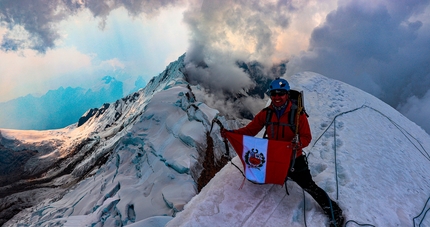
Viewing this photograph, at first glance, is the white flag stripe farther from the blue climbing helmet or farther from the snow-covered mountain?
the blue climbing helmet

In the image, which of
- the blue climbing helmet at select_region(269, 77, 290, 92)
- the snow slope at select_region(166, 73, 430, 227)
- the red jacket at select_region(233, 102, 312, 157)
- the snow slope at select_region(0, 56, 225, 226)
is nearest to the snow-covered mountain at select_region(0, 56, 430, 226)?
the snow slope at select_region(166, 73, 430, 227)

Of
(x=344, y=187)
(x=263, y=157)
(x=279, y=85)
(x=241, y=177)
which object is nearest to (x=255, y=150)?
(x=263, y=157)

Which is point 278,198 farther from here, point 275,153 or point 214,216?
point 214,216

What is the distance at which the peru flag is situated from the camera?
4.38m

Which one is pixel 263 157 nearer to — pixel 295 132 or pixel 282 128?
pixel 282 128

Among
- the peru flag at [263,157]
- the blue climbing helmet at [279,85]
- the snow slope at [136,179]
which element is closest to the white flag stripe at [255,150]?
the peru flag at [263,157]

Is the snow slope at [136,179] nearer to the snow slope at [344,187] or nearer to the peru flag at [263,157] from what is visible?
the snow slope at [344,187]

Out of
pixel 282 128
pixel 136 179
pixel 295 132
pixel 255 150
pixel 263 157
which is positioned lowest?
pixel 136 179

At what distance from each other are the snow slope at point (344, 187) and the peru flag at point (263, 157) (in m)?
0.55

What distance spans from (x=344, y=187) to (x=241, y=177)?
2436 mm

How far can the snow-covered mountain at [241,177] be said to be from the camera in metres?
4.61

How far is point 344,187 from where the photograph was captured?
516 centimetres

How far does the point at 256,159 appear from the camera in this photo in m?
4.70

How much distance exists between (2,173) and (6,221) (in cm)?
3497
